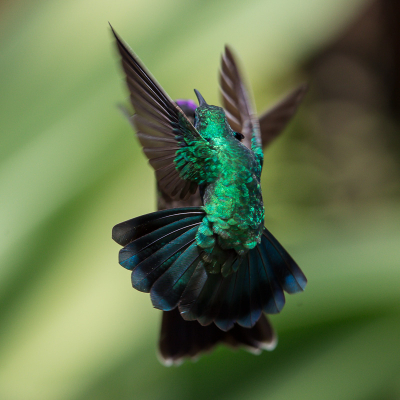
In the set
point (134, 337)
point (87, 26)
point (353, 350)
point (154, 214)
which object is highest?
point (87, 26)

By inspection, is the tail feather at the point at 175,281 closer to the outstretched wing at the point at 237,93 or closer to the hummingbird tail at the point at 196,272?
the hummingbird tail at the point at 196,272

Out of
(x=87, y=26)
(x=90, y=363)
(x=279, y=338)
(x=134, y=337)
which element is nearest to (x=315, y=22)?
(x=87, y=26)

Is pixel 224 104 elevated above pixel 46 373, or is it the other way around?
pixel 224 104

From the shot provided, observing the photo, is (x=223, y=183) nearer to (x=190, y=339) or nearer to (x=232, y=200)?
(x=232, y=200)

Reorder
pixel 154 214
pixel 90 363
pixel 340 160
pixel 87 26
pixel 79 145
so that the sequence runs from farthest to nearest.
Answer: pixel 340 160, pixel 87 26, pixel 79 145, pixel 90 363, pixel 154 214

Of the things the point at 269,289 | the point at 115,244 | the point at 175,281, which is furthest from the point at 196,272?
the point at 115,244

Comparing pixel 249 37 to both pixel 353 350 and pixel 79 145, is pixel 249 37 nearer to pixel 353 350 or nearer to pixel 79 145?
pixel 79 145

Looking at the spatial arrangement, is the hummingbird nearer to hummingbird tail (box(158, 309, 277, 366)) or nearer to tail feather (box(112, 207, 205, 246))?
tail feather (box(112, 207, 205, 246))
